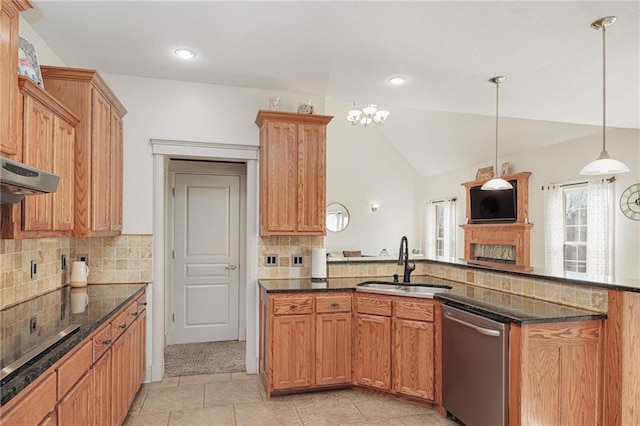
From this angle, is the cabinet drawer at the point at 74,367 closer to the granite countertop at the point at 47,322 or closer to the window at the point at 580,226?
the granite countertop at the point at 47,322

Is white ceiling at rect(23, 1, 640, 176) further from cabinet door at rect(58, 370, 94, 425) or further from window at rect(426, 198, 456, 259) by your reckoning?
window at rect(426, 198, 456, 259)

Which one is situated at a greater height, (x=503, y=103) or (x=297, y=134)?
(x=503, y=103)

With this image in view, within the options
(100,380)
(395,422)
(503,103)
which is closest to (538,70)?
(503,103)

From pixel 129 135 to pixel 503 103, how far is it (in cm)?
Answer: 370

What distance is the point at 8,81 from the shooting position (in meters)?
1.92

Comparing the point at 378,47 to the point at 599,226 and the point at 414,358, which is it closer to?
the point at 414,358

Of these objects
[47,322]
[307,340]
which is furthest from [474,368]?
[47,322]

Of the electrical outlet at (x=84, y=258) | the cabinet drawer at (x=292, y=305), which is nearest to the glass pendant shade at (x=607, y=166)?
the cabinet drawer at (x=292, y=305)

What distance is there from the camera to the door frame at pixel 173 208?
4.79 meters

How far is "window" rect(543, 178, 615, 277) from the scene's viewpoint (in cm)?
555

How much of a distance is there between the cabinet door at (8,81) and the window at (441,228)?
8.20 m

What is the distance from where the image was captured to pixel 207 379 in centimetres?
372

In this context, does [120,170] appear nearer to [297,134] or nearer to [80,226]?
[80,226]

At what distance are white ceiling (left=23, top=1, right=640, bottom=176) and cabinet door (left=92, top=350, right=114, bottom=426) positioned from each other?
6.80 ft
